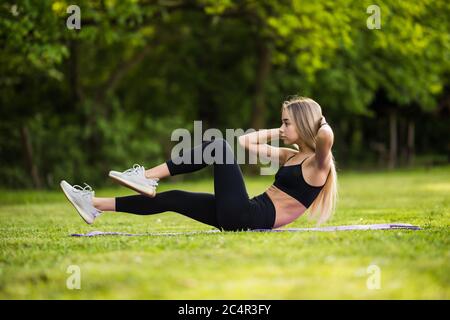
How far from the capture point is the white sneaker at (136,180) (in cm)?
645

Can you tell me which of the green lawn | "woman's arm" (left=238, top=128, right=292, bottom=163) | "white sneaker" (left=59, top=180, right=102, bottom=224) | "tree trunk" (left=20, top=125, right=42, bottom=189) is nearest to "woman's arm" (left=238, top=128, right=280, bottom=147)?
"woman's arm" (left=238, top=128, right=292, bottom=163)

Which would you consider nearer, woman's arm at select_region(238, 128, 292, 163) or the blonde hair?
the blonde hair

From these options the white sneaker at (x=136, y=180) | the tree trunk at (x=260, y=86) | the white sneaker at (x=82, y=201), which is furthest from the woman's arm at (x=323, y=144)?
the tree trunk at (x=260, y=86)

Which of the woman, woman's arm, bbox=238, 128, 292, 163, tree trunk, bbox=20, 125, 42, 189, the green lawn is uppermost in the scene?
woman's arm, bbox=238, 128, 292, 163

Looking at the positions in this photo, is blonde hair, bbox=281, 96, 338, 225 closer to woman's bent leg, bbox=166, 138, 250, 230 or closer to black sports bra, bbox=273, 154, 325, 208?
black sports bra, bbox=273, 154, 325, 208

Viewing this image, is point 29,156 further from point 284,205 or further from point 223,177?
point 284,205

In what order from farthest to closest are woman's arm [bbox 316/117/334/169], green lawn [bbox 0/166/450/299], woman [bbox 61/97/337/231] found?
woman [bbox 61/97/337/231] < woman's arm [bbox 316/117/334/169] < green lawn [bbox 0/166/450/299]

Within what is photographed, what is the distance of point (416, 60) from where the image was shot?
24922 millimetres

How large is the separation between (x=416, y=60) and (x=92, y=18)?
13.4 m

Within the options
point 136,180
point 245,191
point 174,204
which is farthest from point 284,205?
point 136,180

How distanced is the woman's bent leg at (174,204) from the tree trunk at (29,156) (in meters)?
14.9

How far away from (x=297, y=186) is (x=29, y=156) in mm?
15725

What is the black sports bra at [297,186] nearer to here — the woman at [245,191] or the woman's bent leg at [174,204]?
the woman at [245,191]

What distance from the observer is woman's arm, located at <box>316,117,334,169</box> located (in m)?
6.22
